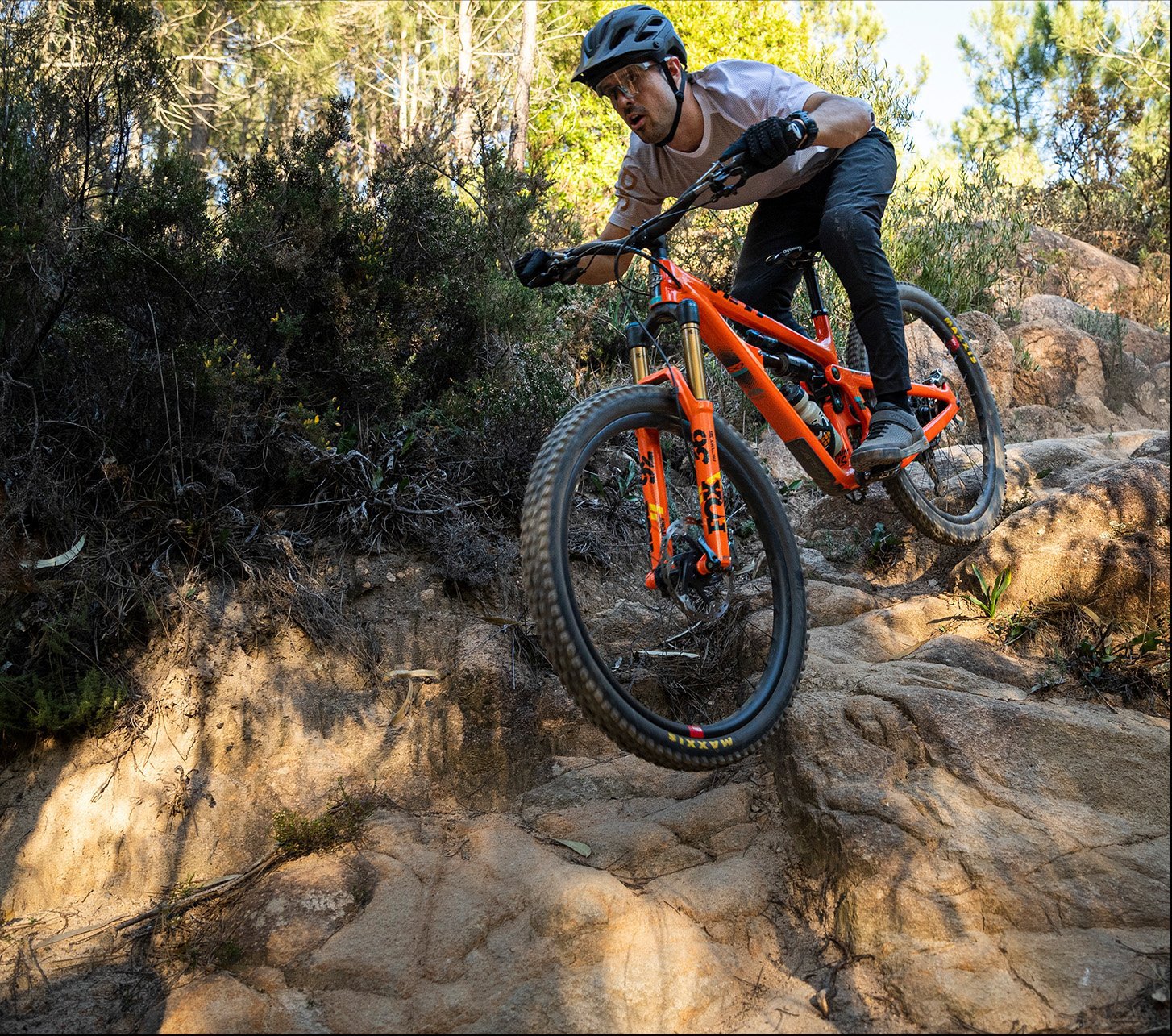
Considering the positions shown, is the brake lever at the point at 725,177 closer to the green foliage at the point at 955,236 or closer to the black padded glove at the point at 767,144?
the black padded glove at the point at 767,144

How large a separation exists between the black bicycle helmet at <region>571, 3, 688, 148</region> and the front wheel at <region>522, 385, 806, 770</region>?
1201 mm

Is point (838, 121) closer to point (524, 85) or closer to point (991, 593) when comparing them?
point (991, 593)

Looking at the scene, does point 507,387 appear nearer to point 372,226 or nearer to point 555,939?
point 372,226

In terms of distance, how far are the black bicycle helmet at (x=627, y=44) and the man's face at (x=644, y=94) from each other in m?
0.03

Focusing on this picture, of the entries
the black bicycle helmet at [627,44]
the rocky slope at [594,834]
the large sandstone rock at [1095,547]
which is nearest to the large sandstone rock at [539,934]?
the rocky slope at [594,834]

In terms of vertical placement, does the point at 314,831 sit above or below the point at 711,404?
below

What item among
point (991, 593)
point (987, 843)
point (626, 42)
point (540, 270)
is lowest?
point (987, 843)

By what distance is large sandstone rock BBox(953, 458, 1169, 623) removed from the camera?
3340 millimetres

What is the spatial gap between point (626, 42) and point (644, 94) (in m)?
0.19

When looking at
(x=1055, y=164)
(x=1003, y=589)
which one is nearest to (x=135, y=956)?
(x=1003, y=589)

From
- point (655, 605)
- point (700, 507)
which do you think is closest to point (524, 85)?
point (655, 605)

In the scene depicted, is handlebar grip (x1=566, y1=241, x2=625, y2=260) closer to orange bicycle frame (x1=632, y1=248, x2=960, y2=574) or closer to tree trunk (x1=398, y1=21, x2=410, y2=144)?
orange bicycle frame (x1=632, y1=248, x2=960, y2=574)

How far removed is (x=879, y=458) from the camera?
3.49 m

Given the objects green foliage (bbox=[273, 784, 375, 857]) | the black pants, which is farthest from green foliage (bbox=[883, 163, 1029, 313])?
green foliage (bbox=[273, 784, 375, 857])
